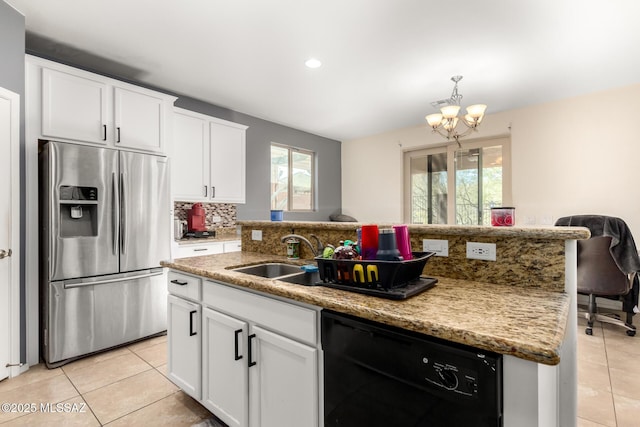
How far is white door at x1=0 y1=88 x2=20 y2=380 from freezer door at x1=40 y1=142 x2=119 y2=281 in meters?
0.18

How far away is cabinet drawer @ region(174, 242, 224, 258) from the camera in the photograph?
3383 millimetres

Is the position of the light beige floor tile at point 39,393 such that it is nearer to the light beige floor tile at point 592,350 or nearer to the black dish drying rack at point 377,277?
the black dish drying rack at point 377,277

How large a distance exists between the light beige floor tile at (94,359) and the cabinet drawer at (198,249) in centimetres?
97

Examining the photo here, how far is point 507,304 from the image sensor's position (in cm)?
108

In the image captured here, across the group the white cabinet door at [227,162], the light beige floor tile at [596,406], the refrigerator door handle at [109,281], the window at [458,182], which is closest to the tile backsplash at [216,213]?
the white cabinet door at [227,162]

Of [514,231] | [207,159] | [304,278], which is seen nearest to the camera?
[514,231]

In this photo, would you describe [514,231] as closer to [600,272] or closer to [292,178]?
[600,272]

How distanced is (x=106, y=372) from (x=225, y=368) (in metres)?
1.43

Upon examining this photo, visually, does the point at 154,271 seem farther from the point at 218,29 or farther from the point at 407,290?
the point at 407,290

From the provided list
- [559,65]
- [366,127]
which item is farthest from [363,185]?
[559,65]

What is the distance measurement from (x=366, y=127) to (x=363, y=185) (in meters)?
1.14

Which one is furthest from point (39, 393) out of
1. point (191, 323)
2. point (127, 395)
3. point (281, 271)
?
point (281, 271)

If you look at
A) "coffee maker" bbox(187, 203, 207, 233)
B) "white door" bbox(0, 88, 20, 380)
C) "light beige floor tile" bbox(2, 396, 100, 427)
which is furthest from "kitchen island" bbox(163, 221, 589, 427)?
"coffee maker" bbox(187, 203, 207, 233)

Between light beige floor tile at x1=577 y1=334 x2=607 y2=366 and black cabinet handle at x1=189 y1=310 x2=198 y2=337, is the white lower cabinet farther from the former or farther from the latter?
light beige floor tile at x1=577 y1=334 x2=607 y2=366
